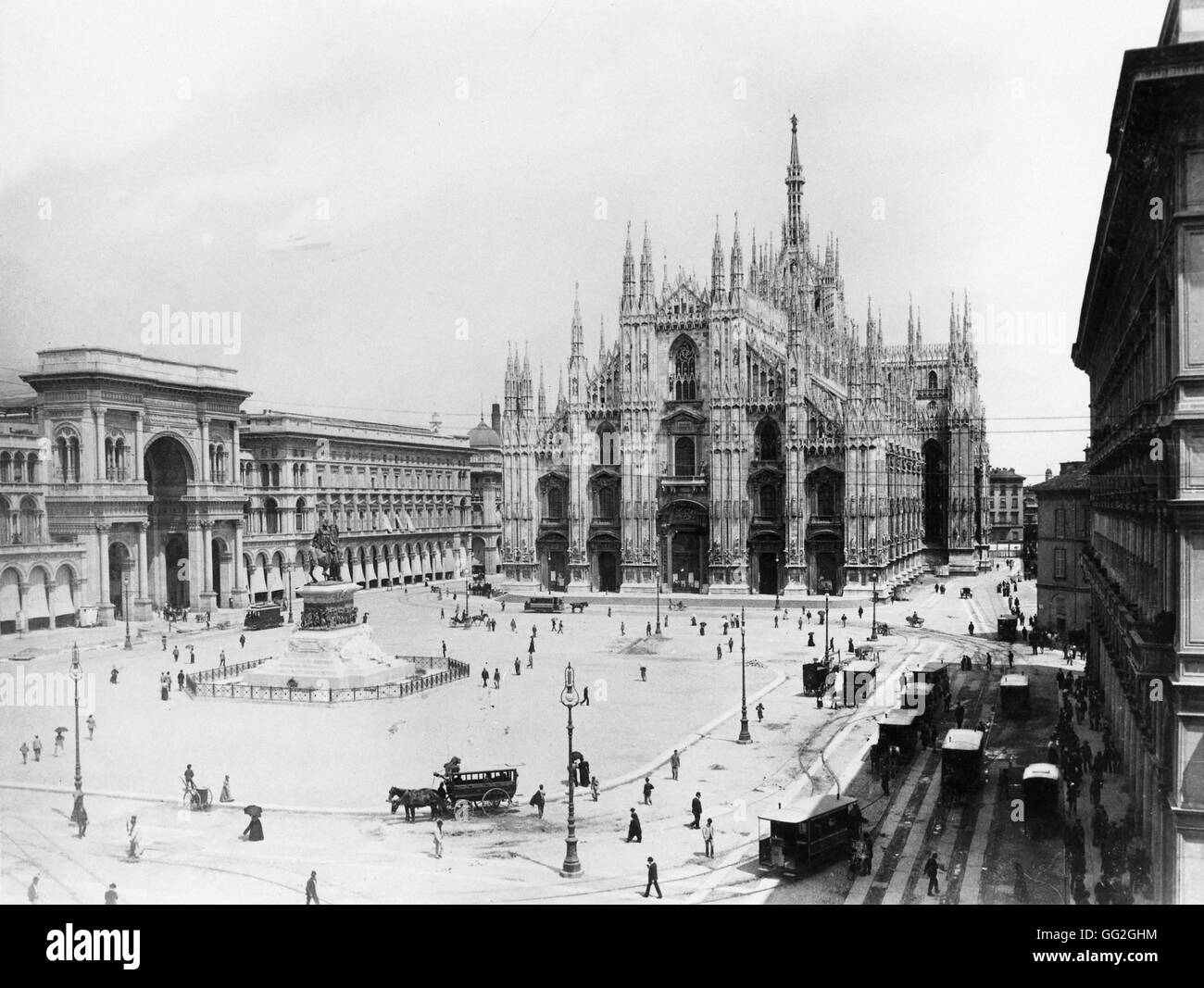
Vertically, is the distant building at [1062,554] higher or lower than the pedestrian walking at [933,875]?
higher

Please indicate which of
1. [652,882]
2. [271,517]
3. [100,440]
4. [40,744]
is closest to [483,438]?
[271,517]

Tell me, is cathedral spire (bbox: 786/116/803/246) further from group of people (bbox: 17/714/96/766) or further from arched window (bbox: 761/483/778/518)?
group of people (bbox: 17/714/96/766)

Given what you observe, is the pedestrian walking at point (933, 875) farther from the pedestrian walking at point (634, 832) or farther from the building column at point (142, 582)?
the building column at point (142, 582)

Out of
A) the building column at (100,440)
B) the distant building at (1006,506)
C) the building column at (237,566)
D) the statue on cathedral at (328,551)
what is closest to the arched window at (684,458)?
the building column at (237,566)

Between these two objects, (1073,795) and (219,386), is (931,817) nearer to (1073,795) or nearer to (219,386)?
(1073,795)

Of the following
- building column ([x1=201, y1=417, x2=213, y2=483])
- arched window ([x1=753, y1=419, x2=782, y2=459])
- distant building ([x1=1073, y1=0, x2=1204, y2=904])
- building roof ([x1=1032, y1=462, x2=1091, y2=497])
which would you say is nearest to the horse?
distant building ([x1=1073, y1=0, x2=1204, y2=904])
